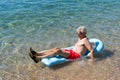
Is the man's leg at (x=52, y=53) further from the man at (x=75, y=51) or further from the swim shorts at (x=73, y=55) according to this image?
the swim shorts at (x=73, y=55)

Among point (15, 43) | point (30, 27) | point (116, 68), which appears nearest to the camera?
point (116, 68)

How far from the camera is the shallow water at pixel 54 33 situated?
693 centimetres

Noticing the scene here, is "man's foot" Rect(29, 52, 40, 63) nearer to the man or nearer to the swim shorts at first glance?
the man

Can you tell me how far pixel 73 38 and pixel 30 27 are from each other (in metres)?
1.95

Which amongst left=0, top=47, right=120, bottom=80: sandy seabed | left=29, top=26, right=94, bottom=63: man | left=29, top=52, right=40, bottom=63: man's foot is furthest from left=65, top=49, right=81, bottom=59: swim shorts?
left=29, top=52, right=40, bottom=63: man's foot

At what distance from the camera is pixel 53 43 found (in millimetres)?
8617

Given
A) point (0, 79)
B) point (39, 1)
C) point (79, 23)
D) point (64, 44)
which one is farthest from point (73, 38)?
point (39, 1)

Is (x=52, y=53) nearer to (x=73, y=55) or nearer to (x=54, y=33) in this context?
(x=73, y=55)

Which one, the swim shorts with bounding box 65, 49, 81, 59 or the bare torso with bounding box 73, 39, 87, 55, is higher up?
the bare torso with bounding box 73, 39, 87, 55

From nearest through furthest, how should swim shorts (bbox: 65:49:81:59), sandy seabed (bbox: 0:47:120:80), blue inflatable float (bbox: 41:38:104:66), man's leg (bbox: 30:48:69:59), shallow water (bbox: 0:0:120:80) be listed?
1. sandy seabed (bbox: 0:47:120:80)
2. shallow water (bbox: 0:0:120:80)
3. blue inflatable float (bbox: 41:38:104:66)
4. man's leg (bbox: 30:48:69:59)
5. swim shorts (bbox: 65:49:81:59)

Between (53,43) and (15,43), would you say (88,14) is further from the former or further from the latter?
(15,43)

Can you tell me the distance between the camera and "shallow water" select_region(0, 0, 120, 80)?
6.93m

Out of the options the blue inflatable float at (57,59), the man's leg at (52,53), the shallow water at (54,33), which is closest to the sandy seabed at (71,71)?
the shallow water at (54,33)

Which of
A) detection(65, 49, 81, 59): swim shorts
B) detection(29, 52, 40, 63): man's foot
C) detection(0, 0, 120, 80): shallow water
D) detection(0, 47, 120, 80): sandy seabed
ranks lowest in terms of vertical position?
detection(0, 47, 120, 80): sandy seabed
